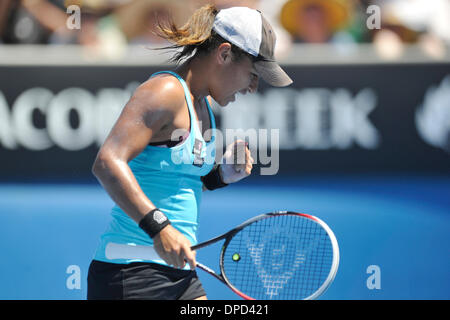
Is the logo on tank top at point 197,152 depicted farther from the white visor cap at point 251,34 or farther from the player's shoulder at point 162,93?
the white visor cap at point 251,34

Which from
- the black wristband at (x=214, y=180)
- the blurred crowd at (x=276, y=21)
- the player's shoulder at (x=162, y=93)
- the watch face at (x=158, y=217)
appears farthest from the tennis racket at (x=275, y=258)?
→ the blurred crowd at (x=276, y=21)

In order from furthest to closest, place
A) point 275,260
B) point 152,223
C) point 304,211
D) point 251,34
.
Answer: point 304,211, point 275,260, point 251,34, point 152,223

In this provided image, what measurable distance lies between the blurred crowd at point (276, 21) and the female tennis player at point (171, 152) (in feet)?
12.1

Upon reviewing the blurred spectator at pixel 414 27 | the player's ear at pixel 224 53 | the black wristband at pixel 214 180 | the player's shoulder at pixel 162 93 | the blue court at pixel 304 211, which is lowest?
the blue court at pixel 304 211

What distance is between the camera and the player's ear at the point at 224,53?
240 cm

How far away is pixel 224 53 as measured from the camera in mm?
2408

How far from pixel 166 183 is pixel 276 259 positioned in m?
0.64

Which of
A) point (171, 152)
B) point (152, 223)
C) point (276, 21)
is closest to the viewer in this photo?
point (152, 223)

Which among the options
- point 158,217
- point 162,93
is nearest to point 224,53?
point 162,93

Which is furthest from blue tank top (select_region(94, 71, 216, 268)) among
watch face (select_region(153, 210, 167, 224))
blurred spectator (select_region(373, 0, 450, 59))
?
blurred spectator (select_region(373, 0, 450, 59))

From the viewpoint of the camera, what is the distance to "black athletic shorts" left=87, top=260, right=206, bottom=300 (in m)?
2.27

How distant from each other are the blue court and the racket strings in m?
1.22

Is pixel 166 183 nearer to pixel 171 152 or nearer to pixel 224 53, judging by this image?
pixel 171 152
